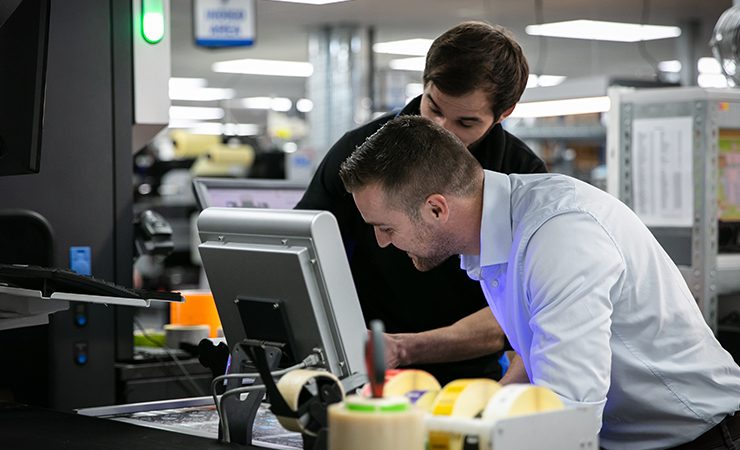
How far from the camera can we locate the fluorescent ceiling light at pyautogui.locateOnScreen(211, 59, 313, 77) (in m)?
15.1

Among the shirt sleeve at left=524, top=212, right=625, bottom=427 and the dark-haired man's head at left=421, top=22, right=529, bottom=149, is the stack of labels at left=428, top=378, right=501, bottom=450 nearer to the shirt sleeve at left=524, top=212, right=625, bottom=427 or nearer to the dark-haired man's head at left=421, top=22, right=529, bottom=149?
the shirt sleeve at left=524, top=212, right=625, bottom=427

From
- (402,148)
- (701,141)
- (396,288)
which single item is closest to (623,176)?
(701,141)

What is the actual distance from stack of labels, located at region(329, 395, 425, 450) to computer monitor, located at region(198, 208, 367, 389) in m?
0.54

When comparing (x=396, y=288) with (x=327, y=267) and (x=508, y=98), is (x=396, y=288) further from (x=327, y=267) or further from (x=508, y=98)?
(x=327, y=267)

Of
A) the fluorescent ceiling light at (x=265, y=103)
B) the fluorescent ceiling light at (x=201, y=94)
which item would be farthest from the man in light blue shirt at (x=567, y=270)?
the fluorescent ceiling light at (x=265, y=103)

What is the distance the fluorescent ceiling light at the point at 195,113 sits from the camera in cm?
2098

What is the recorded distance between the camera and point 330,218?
1.83 meters

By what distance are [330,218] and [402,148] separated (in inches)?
7.6

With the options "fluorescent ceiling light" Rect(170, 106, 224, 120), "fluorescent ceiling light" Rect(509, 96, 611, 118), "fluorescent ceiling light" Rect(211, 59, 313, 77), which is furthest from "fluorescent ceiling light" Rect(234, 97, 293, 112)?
"fluorescent ceiling light" Rect(509, 96, 611, 118)

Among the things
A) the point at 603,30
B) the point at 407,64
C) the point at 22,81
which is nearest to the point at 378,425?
the point at 22,81

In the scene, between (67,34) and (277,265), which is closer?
(277,265)

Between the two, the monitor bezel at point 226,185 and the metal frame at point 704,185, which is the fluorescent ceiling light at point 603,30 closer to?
the metal frame at point 704,185

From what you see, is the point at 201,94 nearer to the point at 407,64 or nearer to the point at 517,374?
the point at 407,64

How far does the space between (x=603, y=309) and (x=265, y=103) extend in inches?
738
